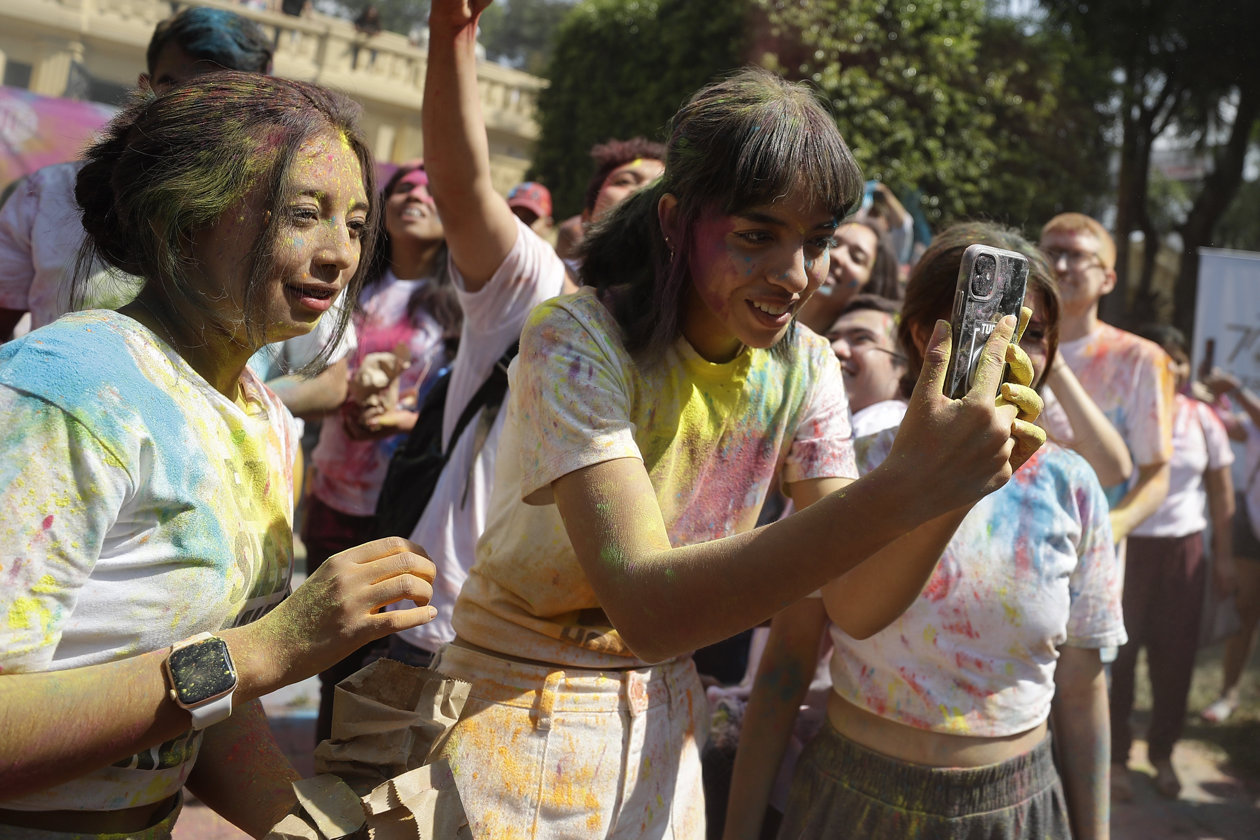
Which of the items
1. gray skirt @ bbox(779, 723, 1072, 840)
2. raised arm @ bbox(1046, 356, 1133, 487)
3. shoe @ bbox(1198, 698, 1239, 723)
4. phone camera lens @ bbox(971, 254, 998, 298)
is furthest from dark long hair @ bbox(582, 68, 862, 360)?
shoe @ bbox(1198, 698, 1239, 723)

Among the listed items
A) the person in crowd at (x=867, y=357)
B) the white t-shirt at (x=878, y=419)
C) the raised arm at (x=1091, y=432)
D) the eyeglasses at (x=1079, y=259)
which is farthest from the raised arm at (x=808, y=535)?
the eyeglasses at (x=1079, y=259)

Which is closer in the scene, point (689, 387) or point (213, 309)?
point (213, 309)

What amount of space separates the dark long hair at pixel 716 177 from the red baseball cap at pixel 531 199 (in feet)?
10.2

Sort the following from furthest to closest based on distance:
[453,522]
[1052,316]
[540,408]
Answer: [453,522] < [1052,316] < [540,408]

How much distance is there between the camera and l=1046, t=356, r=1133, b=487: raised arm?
9.59ft

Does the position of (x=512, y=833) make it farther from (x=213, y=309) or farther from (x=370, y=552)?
(x=213, y=309)

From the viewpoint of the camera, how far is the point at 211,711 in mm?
1131

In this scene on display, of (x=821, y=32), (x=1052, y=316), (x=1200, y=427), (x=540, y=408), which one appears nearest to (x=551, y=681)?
(x=540, y=408)

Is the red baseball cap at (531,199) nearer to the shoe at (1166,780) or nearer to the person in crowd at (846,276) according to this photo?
the person in crowd at (846,276)

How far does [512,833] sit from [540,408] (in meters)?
0.63

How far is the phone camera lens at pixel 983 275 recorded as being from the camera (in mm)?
1385

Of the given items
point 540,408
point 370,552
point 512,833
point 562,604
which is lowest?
point 512,833

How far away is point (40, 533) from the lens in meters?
1.07

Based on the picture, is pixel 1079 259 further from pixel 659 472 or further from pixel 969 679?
pixel 659 472
